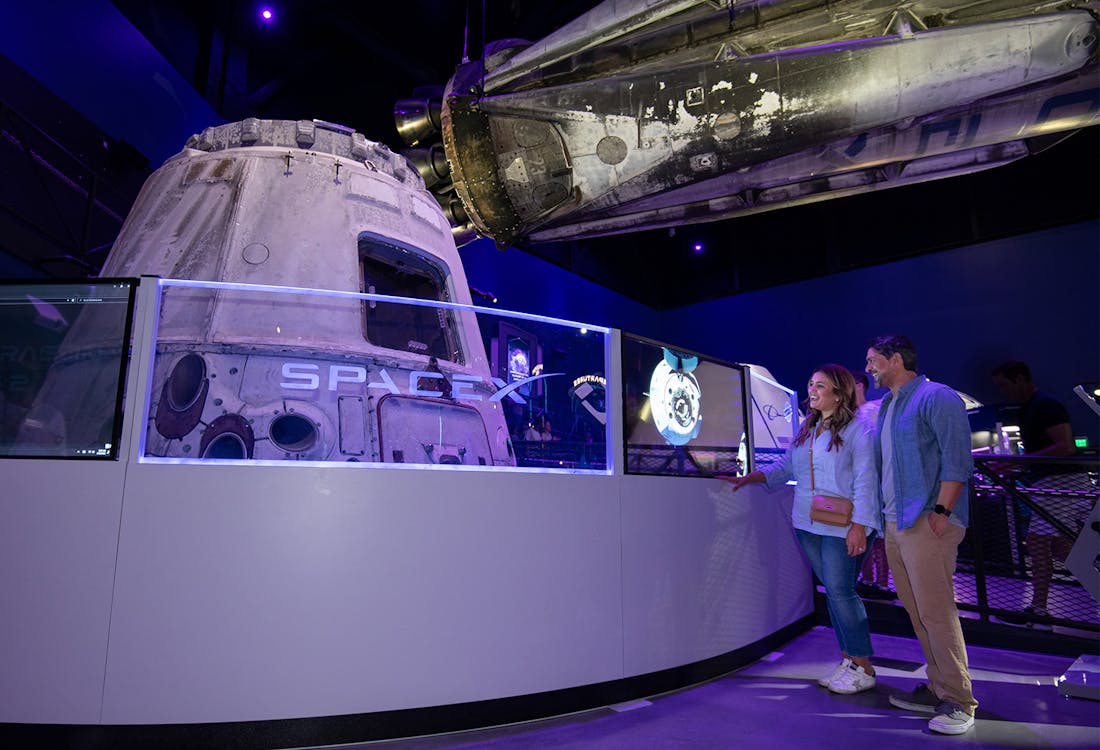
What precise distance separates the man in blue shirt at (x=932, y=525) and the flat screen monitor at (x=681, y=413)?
0.87 metres

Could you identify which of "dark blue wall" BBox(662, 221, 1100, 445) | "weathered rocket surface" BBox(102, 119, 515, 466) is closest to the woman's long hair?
"weathered rocket surface" BBox(102, 119, 515, 466)

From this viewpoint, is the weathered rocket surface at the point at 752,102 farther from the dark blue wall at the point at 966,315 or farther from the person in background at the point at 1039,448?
the dark blue wall at the point at 966,315

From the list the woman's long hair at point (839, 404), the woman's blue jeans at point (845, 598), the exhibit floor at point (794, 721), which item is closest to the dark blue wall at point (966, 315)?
the exhibit floor at point (794, 721)

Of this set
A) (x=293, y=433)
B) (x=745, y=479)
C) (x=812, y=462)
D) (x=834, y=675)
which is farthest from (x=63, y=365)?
(x=834, y=675)

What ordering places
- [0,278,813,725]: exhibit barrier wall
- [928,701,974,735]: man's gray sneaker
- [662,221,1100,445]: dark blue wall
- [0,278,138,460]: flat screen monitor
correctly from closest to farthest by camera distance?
[0,278,813,725]: exhibit barrier wall < [0,278,138,460]: flat screen monitor < [928,701,974,735]: man's gray sneaker < [662,221,1100,445]: dark blue wall

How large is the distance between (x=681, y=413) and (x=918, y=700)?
1562 mm

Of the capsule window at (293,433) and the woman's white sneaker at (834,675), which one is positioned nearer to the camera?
the capsule window at (293,433)

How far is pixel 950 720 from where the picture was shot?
236cm

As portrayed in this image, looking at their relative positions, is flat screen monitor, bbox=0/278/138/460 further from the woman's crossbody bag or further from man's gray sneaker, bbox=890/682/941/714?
man's gray sneaker, bbox=890/682/941/714

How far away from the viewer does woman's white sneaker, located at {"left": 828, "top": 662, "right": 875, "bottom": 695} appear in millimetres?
2842

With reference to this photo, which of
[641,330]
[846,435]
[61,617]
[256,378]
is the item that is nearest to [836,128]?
[846,435]

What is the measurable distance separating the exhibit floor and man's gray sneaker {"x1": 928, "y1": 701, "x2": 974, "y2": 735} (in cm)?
3

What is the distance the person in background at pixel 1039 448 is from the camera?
387 cm

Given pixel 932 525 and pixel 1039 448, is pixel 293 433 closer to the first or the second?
pixel 932 525
